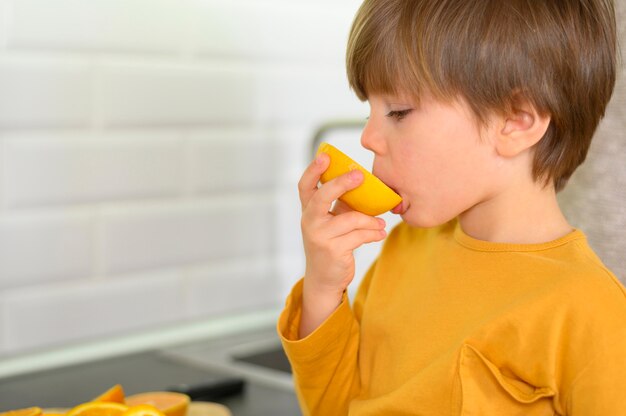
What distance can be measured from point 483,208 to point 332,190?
169mm

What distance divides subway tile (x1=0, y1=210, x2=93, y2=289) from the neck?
2.54 ft

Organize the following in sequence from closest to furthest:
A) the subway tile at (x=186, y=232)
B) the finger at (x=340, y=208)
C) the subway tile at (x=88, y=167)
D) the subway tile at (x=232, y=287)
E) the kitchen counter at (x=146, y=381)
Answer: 1. the finger at (x=340, y=208)
2. the kitchen counter at (x=146, y=381)
3. the subway tile at (x=88, y=167)
4. the subway tile at (x=186, y=232)
5. the subway tile at (x=232, y=287)

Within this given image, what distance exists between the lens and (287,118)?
74.7 inches

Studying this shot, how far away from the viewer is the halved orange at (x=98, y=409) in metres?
1.11

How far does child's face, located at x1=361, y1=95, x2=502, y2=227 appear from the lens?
1034 mm

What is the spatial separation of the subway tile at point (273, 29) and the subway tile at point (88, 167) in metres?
0.20

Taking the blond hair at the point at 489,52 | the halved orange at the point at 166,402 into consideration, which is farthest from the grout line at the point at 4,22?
the blond hair at the point at 489,52

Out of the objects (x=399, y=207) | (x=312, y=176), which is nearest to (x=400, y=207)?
(x=399, y=207)

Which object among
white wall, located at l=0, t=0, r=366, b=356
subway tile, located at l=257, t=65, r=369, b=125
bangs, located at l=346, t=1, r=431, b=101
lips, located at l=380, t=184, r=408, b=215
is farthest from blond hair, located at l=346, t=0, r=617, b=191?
subway tile, located at l=257, t=65, r=369, b=125

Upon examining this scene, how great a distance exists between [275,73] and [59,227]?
19.8 inches

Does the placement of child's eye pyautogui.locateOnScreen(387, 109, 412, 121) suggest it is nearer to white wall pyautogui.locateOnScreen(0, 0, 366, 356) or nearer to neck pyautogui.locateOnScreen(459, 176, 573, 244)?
neck pyautogui.locateOnScreen(459, 176, 573, 244)

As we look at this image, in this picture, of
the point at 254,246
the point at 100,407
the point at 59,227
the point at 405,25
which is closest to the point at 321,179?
the point at 405,25

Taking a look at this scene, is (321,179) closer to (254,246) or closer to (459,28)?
(459,28)

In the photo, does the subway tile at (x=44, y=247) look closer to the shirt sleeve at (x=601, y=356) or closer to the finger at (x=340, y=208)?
the finger at (x=340, y=208)
